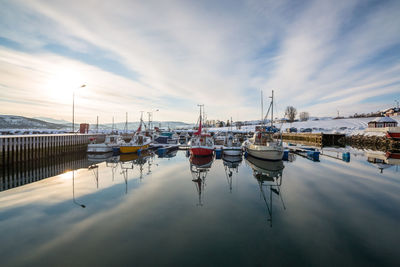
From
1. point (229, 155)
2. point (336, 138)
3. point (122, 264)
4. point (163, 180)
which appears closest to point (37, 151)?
point (163, 180)

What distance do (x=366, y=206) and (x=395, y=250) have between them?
462cm

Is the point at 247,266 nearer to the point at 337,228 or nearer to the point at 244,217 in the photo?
the point at 244,217

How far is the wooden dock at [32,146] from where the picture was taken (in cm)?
1816

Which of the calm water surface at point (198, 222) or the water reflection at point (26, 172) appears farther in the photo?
the water reflection at point (26, 172)

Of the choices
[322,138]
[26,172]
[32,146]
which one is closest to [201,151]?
[26,172]

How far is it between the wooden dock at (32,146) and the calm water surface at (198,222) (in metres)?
4.87

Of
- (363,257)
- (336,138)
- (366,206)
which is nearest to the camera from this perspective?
(363,257)

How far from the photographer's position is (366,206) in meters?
10.1

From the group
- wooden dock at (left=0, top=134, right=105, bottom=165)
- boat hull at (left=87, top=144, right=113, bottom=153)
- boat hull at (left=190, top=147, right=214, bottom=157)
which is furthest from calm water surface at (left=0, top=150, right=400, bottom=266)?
boat hull at (left=87, top=144, right=113, bottom=153)

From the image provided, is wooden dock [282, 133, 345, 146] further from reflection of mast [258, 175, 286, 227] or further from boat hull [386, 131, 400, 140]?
reflection of mast [258, 175, 286, 227]

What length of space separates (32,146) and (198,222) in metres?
23.6

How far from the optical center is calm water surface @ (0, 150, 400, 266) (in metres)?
5.94

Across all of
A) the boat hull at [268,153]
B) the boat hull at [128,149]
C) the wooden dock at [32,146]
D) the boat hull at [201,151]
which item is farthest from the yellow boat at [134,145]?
the boat hull at [268,153]

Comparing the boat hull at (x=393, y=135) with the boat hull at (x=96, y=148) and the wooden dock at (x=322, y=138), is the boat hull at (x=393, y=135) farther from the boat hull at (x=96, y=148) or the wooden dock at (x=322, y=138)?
the boat hull at (x=96, y=148)
